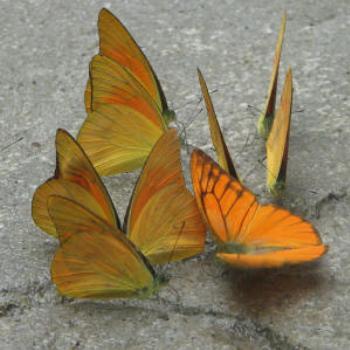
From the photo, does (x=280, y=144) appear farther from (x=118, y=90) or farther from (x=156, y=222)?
(x=118, y=90)

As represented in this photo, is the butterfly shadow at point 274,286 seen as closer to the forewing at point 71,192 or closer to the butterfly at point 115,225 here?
the butterfly at point 115,225

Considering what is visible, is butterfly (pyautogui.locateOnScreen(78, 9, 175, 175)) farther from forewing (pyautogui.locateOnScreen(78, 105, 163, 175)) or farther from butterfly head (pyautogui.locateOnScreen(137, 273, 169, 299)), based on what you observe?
butterfly head (pyautogui.locateOnScreen(137, 273, 169, 299))

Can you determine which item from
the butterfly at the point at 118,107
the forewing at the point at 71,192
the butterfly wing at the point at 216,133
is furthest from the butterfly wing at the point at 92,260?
the butterfly at the point at 118,107

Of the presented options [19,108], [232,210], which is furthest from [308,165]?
[19,108]

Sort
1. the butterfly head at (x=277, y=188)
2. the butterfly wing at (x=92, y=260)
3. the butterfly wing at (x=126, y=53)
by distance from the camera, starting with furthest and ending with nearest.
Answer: the butterfly wing at (x=126, y=53)
the butterfly head at (x=277, y=188)
the butterfly wing at (x=92, y=260)

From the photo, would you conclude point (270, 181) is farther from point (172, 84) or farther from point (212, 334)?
point (172, 84)

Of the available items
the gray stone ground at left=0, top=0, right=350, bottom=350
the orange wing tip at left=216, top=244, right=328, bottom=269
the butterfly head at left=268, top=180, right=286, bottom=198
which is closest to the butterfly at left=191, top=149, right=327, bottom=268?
the orange wing tip at left=216, top=244, right=328, bottom=269
